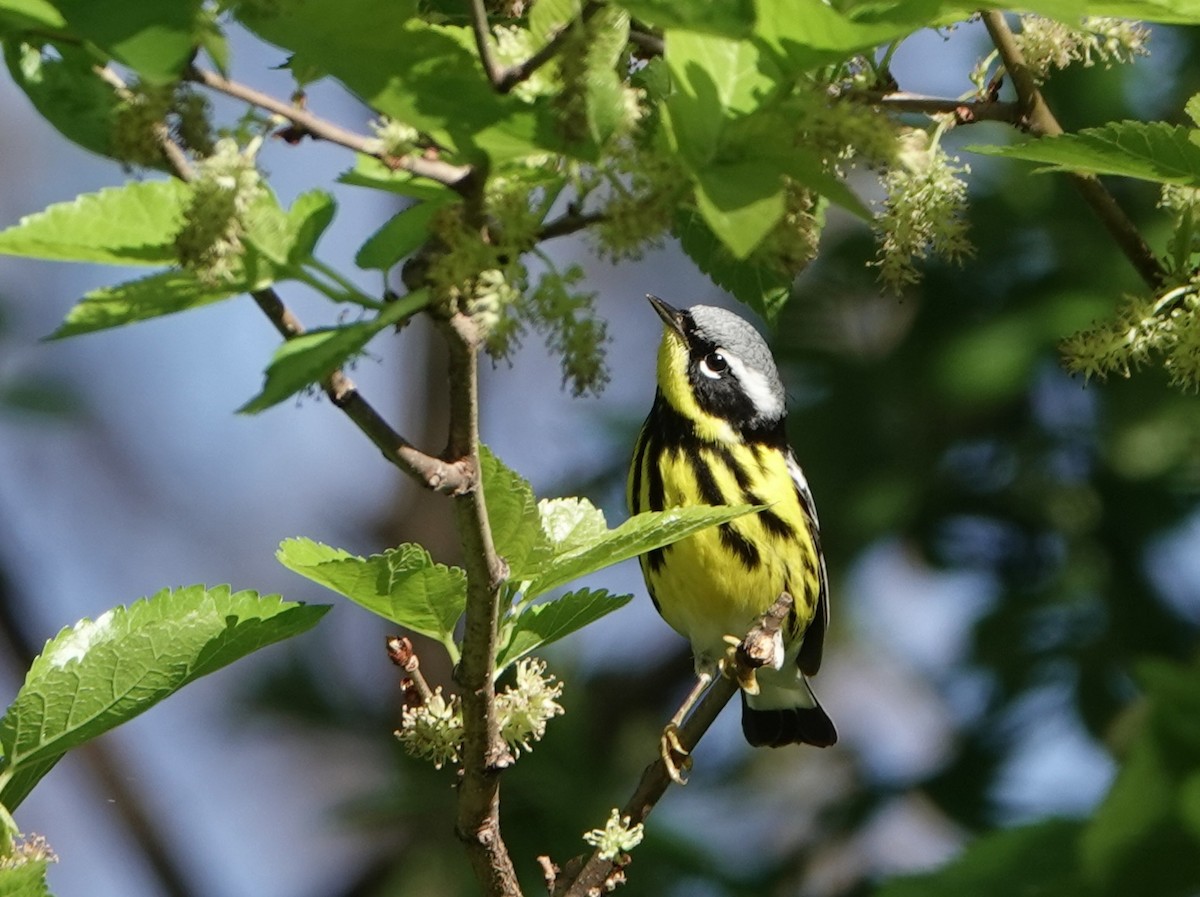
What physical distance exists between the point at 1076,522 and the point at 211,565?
19.2ft

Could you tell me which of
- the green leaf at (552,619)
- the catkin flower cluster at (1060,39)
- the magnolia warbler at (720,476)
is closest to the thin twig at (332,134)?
the green leaf at (552,619)

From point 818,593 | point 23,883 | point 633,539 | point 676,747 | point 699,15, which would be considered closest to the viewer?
point 699,15

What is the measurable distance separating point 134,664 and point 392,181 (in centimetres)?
66

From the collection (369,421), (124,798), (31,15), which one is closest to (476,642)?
(369,421)

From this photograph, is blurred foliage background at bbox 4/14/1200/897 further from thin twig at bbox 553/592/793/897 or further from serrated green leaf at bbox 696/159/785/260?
serrated green leaf at bbox 696/159/785/260

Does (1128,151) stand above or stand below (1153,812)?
above

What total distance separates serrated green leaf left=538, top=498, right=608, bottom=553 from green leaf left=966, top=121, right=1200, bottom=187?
0.61 m

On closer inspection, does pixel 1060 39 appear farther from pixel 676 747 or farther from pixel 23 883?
pixel 23 883

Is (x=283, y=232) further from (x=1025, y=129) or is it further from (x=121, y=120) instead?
(x=1025, y=129)

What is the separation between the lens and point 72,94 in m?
1.26

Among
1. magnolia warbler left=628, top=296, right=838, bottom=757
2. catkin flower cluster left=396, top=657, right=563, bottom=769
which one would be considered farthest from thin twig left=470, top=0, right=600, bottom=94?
magnolia warbler left=628, top=296, right=838, bottom=757

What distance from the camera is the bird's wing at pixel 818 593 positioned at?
11.3ft

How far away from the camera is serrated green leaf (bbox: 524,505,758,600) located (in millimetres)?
1532

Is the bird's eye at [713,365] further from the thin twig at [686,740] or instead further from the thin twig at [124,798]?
the thin twig at [124,798]
